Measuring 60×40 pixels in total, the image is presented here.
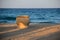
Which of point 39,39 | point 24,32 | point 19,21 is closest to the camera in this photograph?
point 39,39

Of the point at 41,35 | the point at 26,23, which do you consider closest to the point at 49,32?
the point at 41,35

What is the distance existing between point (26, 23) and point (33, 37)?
234 millimetres

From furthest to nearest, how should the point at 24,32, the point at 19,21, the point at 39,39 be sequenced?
the point at 19,21, the point at 24,32, the point at 39,39

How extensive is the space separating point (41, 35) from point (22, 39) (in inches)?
6.0

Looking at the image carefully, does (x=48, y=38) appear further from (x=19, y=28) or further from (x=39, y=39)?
(x=19, y=28)

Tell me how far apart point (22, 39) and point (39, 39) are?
0.11 metres

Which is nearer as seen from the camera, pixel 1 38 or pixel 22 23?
pixel 1 38

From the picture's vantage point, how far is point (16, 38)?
910 mm

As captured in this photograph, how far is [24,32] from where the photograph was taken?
41.1 inches

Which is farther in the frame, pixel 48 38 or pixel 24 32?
pixel 24 32

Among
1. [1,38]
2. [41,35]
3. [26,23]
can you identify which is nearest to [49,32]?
[41,35]

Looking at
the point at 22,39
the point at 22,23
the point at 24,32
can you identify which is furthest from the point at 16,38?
the point at 22,23

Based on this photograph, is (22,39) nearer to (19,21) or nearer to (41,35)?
(41,35)

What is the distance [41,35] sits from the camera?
0.98m
